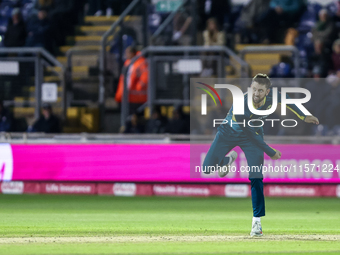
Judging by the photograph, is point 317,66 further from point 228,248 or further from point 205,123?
point 228,248

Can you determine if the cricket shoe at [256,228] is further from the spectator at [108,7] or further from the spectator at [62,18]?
the spectator at [108,7]

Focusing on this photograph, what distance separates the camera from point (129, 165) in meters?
15.6

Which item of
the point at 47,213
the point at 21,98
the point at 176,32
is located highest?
the point at 176,32

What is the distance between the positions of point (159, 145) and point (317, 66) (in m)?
4.59

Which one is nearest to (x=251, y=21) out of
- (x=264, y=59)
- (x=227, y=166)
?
(x=264, y=59)

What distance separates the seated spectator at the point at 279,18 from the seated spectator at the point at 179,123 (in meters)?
4.33

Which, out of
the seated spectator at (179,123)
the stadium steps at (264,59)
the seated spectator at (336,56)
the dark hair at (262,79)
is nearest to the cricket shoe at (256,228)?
the dark hair at (262,79)

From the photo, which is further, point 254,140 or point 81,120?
point 81,120

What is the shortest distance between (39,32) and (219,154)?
11.2 m

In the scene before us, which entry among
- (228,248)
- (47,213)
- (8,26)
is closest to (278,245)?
(228,248)

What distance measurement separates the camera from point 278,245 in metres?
8.88

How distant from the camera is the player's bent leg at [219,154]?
33.0 ft

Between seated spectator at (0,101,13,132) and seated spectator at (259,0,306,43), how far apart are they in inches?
272

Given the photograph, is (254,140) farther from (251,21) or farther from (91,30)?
(91,30)
